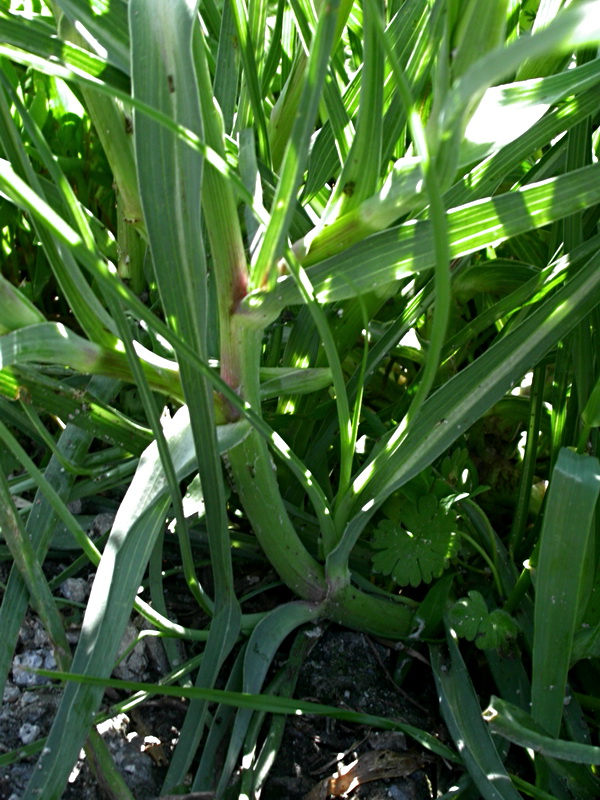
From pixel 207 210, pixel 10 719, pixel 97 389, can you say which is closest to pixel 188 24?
pixel 207 210

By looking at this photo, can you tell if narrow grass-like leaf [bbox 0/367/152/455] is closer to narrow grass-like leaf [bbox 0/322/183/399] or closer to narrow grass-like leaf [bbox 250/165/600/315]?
narrow grass-like leaf [bbox 0/322/183/399]

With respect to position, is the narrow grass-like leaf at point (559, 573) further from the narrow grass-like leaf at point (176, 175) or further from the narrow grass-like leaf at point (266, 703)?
the narrow grass-like leaf at point (176, 175)

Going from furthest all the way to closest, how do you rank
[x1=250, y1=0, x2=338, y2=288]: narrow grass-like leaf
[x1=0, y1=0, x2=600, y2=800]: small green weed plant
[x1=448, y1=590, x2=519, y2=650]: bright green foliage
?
[x1=448, y1=590, x2=519, y2=650]: bright green foliage
[x1=0, y1=0, x2=600, y2=800]: small green weed plant
[x1=250, y1=0, x2=338, y2=288]: narrow grass-like leaf

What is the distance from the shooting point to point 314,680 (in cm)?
85

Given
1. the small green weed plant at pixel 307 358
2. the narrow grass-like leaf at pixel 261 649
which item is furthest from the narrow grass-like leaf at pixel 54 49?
the narrow grass-like leaf at pixel 261 649

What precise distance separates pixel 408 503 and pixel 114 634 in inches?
15.0

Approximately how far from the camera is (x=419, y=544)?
34.2 inches

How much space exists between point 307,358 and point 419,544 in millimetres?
240

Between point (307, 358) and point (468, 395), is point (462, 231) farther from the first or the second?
point (307, 358)

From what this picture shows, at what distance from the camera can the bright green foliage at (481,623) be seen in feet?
2.68

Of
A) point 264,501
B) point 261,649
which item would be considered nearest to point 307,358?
point 264,501

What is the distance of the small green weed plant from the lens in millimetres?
568

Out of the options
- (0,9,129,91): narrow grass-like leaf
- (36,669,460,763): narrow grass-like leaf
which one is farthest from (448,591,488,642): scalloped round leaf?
(0,9,129,91): narrow grass-like leaf

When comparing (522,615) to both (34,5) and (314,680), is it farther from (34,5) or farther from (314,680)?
(34,5)
